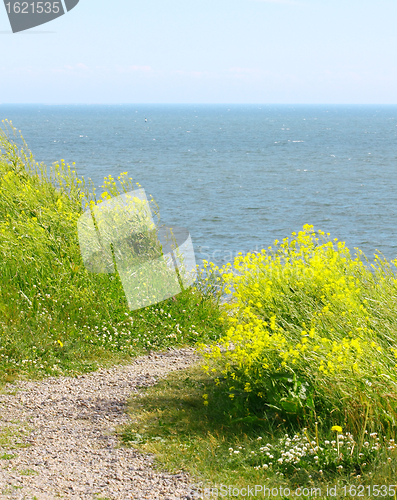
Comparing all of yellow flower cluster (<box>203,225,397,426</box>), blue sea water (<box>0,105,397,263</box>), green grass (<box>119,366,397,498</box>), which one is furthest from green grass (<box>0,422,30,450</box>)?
blue sea water (<box>0,105,397,263</box>)

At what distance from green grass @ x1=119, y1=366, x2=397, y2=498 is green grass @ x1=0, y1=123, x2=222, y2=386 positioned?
1420 millimetres

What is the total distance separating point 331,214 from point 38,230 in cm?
2758

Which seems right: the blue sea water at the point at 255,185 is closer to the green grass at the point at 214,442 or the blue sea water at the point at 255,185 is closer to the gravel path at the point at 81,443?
the gravel path at the point at 81,443

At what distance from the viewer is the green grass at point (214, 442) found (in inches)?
169

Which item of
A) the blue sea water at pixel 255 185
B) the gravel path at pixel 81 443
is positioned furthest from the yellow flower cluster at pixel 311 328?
the blue sea water at pixel 255 185

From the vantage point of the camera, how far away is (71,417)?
5930mm

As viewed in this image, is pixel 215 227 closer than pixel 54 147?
Yes

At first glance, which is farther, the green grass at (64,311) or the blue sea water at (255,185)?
the blue sea water at (255,185)

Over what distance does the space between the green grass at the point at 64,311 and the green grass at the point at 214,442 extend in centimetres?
142

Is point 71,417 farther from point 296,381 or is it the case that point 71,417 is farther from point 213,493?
point 296,381

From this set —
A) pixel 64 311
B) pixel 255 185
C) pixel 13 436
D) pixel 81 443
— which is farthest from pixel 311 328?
pixel 255 185

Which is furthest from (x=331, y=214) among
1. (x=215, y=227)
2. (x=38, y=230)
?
(x=38, y=230)

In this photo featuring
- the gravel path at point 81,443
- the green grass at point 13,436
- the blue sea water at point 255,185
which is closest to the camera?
the gravel path at point 81,443

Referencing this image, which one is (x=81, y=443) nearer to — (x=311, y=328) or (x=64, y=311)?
(x=311, y=328)
